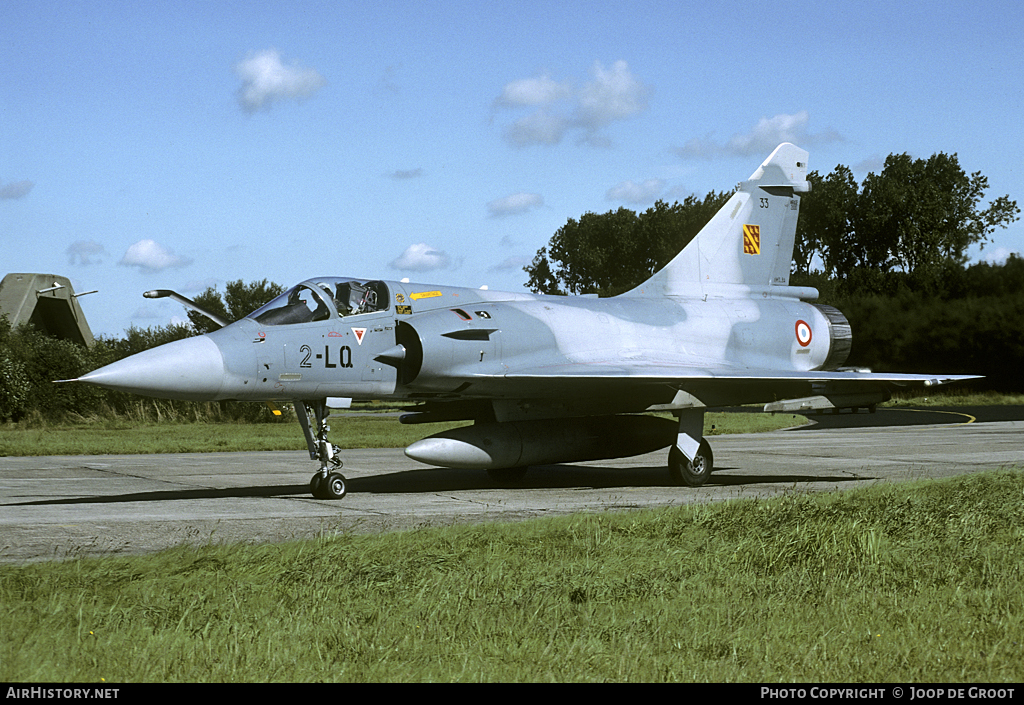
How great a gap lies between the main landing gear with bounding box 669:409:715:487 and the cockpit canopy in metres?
4.53

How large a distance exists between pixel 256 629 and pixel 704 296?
1212cm

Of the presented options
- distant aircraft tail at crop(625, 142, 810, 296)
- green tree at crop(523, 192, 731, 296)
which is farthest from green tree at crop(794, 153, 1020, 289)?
distant aircraft tail at crop(625, 142, 810, 296)

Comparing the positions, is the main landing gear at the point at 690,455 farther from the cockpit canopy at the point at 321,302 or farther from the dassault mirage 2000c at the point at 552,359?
the cockpit canopy at the point at 321,302

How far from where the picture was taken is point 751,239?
1648 centimetres

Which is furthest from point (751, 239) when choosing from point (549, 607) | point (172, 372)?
point (549, 607)

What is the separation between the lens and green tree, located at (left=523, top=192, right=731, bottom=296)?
79688mm

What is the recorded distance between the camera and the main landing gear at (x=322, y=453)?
1146 cm

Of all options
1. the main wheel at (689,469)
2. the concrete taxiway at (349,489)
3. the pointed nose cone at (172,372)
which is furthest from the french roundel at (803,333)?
the pointed nose cone at (172,372)

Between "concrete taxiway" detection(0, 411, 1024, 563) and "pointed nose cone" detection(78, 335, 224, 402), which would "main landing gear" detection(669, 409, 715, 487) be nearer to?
"concrete taxiway" detection(0, 411, 1024, 563)

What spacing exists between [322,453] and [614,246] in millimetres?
72529

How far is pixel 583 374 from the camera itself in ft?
40.4

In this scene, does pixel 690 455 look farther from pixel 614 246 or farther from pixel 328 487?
pixel 614 246

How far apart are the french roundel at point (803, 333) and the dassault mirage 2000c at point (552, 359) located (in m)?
0.04
